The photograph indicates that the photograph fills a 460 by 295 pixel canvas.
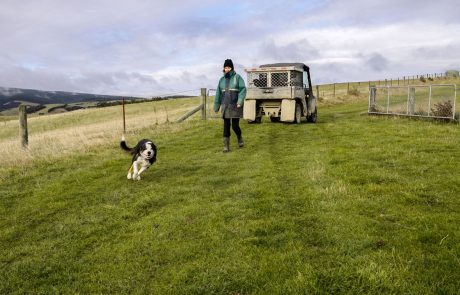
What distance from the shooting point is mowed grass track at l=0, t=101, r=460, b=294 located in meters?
4.32

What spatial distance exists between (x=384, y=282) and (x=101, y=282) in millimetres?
2966

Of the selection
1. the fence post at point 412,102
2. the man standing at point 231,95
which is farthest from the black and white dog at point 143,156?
the fence post at point 412,102

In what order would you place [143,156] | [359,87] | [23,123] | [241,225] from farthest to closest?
[359,87] → [23,123] → [143,156] → [241,225]

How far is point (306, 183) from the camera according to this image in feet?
26.5

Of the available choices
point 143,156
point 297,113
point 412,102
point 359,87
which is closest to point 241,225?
point 143,156

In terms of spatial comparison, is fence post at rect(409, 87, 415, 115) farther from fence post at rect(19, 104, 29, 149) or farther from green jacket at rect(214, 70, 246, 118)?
fence post at rect(19, 104, 29, 149)

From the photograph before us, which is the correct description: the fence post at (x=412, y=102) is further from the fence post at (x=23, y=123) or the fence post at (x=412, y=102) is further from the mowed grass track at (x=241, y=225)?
the fence post at (x=23, y=123)

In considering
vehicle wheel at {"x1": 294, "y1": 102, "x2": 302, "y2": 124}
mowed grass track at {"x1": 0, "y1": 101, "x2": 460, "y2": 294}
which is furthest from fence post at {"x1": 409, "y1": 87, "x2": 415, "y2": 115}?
mowed grass track at {"x1": 0, "y1": 101, "x2": 460, "y2": 294}

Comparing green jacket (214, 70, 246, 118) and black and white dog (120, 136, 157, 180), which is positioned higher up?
green jacket (214, 70, 246, 118)

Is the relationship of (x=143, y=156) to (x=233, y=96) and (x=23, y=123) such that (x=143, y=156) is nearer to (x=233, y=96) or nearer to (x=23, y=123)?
(x=233, y=96)

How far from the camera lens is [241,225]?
19.3 ft

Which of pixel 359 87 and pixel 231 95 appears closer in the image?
pixel 231 95

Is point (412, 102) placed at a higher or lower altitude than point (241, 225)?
higher

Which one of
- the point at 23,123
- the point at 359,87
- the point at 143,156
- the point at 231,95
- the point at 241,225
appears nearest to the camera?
the point at 241,225
